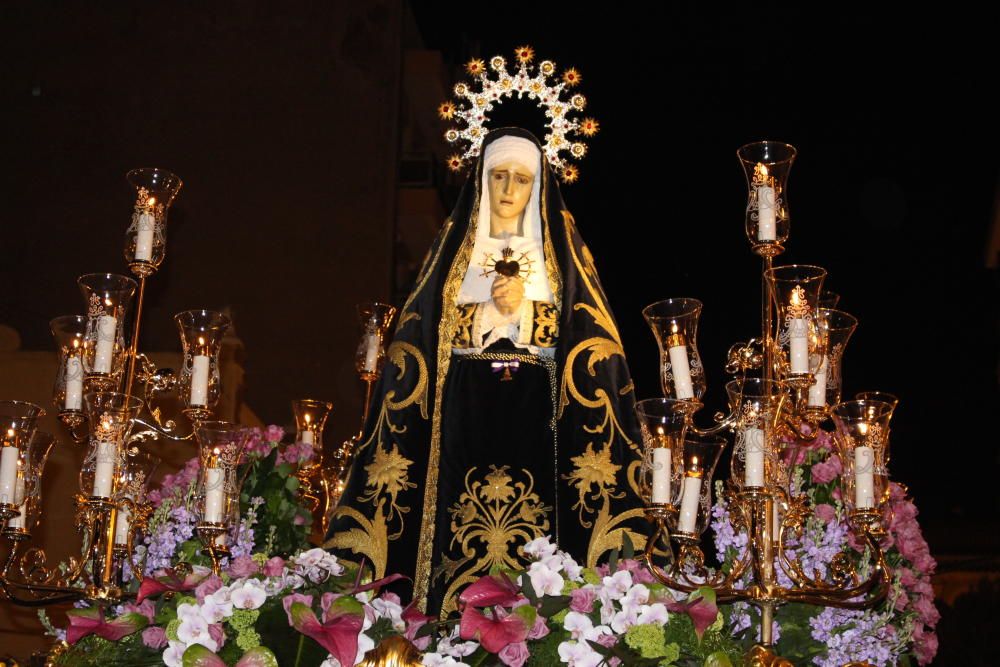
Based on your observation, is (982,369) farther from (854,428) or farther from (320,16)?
(854,428)

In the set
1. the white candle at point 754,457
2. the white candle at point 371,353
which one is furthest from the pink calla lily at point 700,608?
the white candle at point 371,353

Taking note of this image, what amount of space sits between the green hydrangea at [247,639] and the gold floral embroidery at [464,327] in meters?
2.31

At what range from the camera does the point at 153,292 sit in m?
10.3

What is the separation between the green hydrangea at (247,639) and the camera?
7.64 ft

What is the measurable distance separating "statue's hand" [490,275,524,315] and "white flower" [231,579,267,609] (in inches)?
89.9

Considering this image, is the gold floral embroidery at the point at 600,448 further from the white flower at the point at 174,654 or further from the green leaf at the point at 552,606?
the white flower at the point at 174,654

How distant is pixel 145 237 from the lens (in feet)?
13.2

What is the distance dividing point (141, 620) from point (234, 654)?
0.75 feet

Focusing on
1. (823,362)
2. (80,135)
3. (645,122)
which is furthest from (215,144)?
(823,362)

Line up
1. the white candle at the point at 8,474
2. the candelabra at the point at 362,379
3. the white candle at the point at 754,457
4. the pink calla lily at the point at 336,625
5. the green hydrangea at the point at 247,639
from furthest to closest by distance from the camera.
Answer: the candelabra at the point at 362,379 < the white candle at the point at 8,474 < the white candle at the point at 754,457 < the green hydrangea at the point at 247,639 < the pink calla lily at the point at 336,625

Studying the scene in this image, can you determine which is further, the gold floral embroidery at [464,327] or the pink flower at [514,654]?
the gold floral embroidery at [464,327]

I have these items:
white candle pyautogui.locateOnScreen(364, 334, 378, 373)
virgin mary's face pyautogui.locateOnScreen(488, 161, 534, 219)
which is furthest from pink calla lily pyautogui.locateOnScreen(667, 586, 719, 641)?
white candle pyautogui.locateOnScreen(364, 334, 378, 373)

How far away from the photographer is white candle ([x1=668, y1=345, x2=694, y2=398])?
10.9 feet

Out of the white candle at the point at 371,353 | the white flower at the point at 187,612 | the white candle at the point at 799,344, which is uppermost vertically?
Answer: the white candle at the point at 371,353
